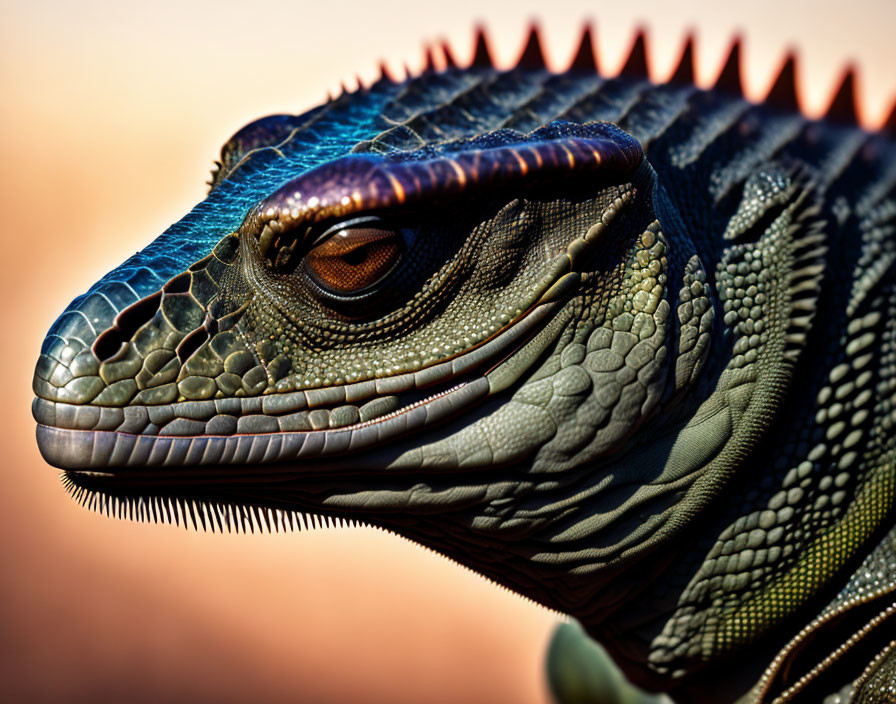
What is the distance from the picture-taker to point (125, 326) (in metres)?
2.41

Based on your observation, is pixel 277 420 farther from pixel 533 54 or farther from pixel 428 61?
pixel 533 54

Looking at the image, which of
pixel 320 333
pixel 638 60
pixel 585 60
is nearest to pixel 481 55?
pixel 585 60

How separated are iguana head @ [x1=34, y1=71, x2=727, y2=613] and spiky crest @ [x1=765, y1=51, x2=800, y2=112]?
4.20 feet

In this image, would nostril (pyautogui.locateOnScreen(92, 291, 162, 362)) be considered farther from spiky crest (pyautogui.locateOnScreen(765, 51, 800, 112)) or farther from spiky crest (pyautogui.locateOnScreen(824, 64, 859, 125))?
spiky crest (pyautogui.locateOnScreen(824, 64, 859, 125))

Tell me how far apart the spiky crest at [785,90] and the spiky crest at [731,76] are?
0.50 ft

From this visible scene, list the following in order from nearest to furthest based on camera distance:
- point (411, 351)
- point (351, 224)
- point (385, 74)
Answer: point (351, 224) → point (411, 351) → point (385, 74)

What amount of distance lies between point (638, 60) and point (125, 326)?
7.56 feet

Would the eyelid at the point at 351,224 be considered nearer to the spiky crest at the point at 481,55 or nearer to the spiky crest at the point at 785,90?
the spiky crest at the point at 481,55

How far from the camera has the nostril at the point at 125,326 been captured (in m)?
2.39

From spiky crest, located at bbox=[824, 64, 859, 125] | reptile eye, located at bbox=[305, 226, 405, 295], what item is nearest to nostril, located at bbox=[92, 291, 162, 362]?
reptile eye, located at bbox=[305, 226, 405, 295]

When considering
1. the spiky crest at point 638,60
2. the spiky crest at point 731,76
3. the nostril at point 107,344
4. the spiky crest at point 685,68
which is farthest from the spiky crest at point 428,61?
the nostril at point 107,344

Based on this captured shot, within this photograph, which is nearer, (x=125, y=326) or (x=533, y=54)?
(x=125, y=326)

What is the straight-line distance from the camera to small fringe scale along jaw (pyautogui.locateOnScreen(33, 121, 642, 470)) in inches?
93.6

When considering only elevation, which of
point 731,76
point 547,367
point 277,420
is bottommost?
point 547,367
